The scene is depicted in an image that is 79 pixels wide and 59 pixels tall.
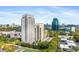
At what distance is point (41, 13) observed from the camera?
5.82 ft

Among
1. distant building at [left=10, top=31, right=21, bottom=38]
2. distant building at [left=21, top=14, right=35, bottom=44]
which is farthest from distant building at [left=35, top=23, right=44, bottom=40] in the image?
distant building at [left=10, top=31, right=21, bottom=38]

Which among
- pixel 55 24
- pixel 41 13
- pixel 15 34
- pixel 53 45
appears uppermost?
pixel 41 13

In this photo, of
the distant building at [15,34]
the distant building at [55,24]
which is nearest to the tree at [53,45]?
the distant building at [55,24]

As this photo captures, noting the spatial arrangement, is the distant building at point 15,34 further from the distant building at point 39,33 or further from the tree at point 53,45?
the tree at point 53,45

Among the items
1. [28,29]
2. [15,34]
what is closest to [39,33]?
[28,29]

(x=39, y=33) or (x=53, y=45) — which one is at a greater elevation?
(x=39, y=33)

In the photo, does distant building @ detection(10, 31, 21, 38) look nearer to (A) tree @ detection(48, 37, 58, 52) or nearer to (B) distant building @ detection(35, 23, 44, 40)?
(B) distant building @ detection(35, 23, 44, 40)

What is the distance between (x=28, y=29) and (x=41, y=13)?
8.8 inches

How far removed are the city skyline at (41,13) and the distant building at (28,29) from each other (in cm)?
5

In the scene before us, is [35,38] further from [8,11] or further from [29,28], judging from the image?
[8,11]

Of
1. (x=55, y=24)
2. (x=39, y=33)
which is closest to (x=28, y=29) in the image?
(x=39, y=33)

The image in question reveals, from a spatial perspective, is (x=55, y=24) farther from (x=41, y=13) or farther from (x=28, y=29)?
(x=28, y=29)
